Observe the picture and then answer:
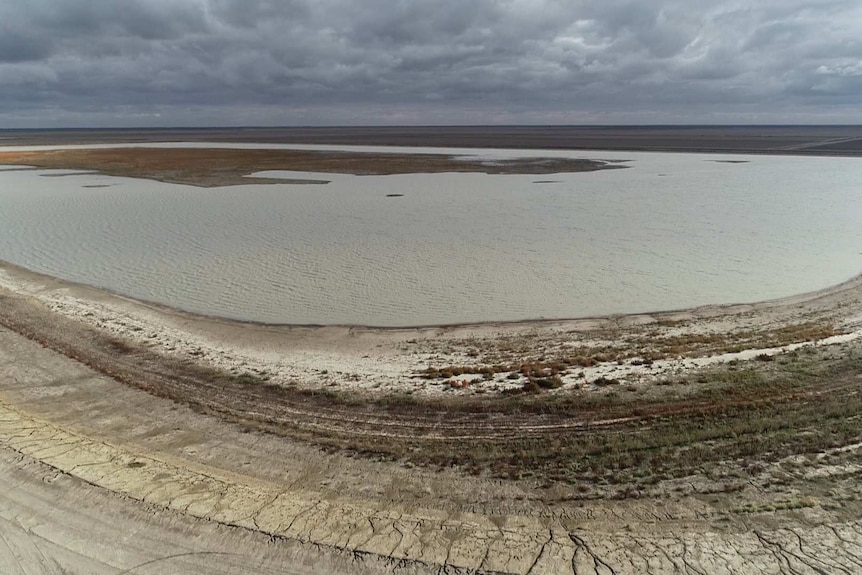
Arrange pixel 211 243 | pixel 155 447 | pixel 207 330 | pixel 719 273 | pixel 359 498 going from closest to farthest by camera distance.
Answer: pixel 359 498, pixel 155 447, pixel 207 330, pixel 719 273, pixel 211 243

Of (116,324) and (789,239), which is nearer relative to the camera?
(116,324)

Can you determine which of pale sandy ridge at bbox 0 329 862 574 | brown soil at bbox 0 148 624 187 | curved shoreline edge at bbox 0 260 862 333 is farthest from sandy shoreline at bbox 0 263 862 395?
brown soil at bbox 0 148 624 187

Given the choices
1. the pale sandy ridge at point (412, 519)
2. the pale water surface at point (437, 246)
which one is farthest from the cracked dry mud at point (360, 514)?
the pale water surface at point (437, 246)

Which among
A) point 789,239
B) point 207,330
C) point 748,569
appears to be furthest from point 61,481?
point 789,239

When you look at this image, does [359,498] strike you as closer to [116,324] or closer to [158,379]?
[158,379]

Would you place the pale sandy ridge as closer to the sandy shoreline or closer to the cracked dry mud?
the cracked dry mud

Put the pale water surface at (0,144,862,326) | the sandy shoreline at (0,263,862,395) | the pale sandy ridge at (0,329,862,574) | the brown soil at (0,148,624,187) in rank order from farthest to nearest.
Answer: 1. the brown soil at (0,148,624,187)
2. the pale water surface at (0,144,862,326)
3. the sandy shoreline at (0,263,862,395)
4. the pale sandy ridge at (0,329,862,574)
